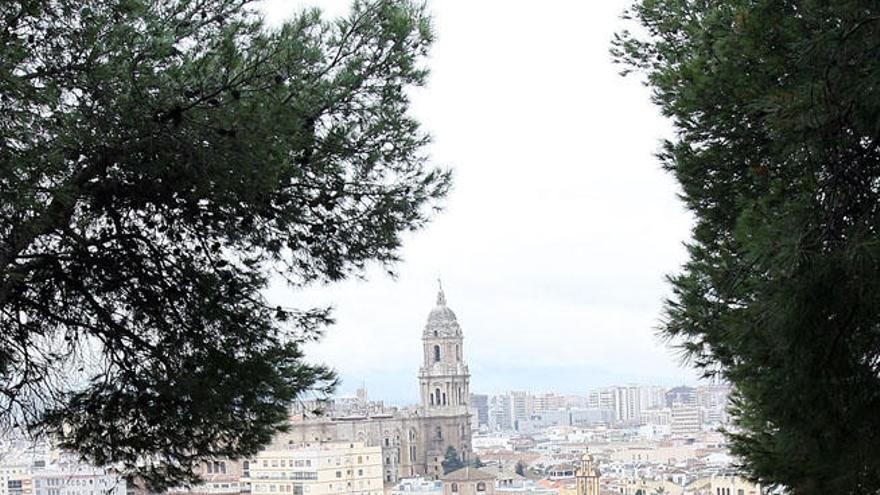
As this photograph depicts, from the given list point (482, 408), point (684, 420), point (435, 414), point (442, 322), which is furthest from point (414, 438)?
point (482, 408)

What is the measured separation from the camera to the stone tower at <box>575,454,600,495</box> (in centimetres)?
5438

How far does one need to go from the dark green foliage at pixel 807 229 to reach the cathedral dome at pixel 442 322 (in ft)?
218

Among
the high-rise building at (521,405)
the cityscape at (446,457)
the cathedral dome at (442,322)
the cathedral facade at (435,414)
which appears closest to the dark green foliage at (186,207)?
the cityscape at (446,457)

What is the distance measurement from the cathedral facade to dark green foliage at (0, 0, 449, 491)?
210 ft

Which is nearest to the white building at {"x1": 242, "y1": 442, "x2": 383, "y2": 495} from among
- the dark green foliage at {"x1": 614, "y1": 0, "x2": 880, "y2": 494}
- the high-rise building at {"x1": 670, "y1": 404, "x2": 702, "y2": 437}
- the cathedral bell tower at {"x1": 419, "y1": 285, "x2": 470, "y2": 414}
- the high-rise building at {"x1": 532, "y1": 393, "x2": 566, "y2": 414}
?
the cathedral bell tower at {"x1": 419, "y1": 285, "x2": 470, "y2": 414}

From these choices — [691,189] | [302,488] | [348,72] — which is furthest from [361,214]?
[302,488]

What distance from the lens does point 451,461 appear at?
2810 inches

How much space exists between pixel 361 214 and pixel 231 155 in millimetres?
1017

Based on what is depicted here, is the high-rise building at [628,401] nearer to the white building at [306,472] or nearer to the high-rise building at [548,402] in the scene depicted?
the high-rise building at [548,402]

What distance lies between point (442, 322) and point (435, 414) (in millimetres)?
4625

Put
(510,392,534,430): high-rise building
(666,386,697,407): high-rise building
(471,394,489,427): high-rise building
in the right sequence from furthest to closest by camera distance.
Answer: (510,392,534,430): high-rise building → (471,394,489,427): high-rise building → (666,386,697,407): high-rise building

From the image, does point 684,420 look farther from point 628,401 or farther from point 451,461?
point 451,461

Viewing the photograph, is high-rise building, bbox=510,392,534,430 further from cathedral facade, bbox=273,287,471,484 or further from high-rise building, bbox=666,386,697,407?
cathedral facade, bbox=273,287,471,484

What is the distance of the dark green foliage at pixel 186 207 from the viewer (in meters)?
5.06
